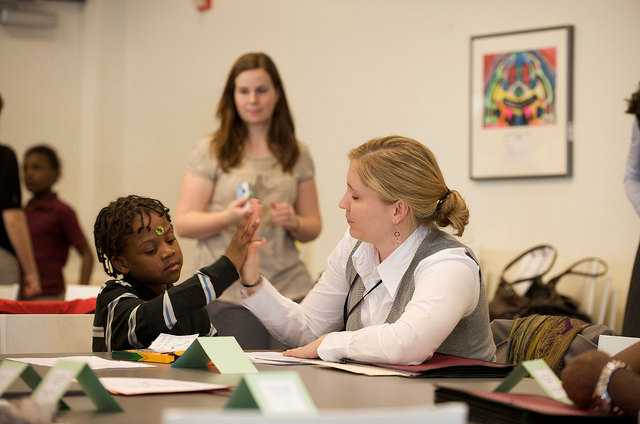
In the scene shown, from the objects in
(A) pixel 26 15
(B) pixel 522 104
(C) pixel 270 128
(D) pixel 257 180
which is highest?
(A) pixel 26 15

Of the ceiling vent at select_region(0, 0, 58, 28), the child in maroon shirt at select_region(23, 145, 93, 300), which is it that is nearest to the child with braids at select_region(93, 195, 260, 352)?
the child in maroon shirt at select_region(23, 145, 93, 300)

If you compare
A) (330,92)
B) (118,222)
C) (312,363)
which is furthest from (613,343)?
(330,92)

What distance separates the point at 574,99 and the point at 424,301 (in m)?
3.45

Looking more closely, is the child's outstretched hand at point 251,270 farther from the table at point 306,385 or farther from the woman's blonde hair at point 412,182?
the table at point 306,385

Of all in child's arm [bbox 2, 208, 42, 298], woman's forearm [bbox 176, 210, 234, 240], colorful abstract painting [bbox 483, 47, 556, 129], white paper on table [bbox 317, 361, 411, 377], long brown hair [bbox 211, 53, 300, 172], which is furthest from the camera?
colorful abstract painting [bbox 483, 47, 556, 129]

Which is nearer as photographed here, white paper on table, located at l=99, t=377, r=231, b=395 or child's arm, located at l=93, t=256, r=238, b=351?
white paper on table, located at l=99, t=377, r=231, b=395

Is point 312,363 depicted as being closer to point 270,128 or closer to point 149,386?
point 149,386

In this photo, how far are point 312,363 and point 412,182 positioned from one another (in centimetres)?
56

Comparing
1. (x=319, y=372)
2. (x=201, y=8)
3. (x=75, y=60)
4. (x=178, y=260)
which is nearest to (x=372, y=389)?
(x=319, y=372)

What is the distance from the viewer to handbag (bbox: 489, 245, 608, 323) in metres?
4.36

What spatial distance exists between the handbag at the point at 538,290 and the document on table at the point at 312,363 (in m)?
2.56

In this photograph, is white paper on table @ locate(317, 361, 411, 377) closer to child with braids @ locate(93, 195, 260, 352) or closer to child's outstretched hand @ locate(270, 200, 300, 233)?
child with braids @ locate(93, 195, 260, 352)

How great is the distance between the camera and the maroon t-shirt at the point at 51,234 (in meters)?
4.98

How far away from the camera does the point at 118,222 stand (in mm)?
2283
